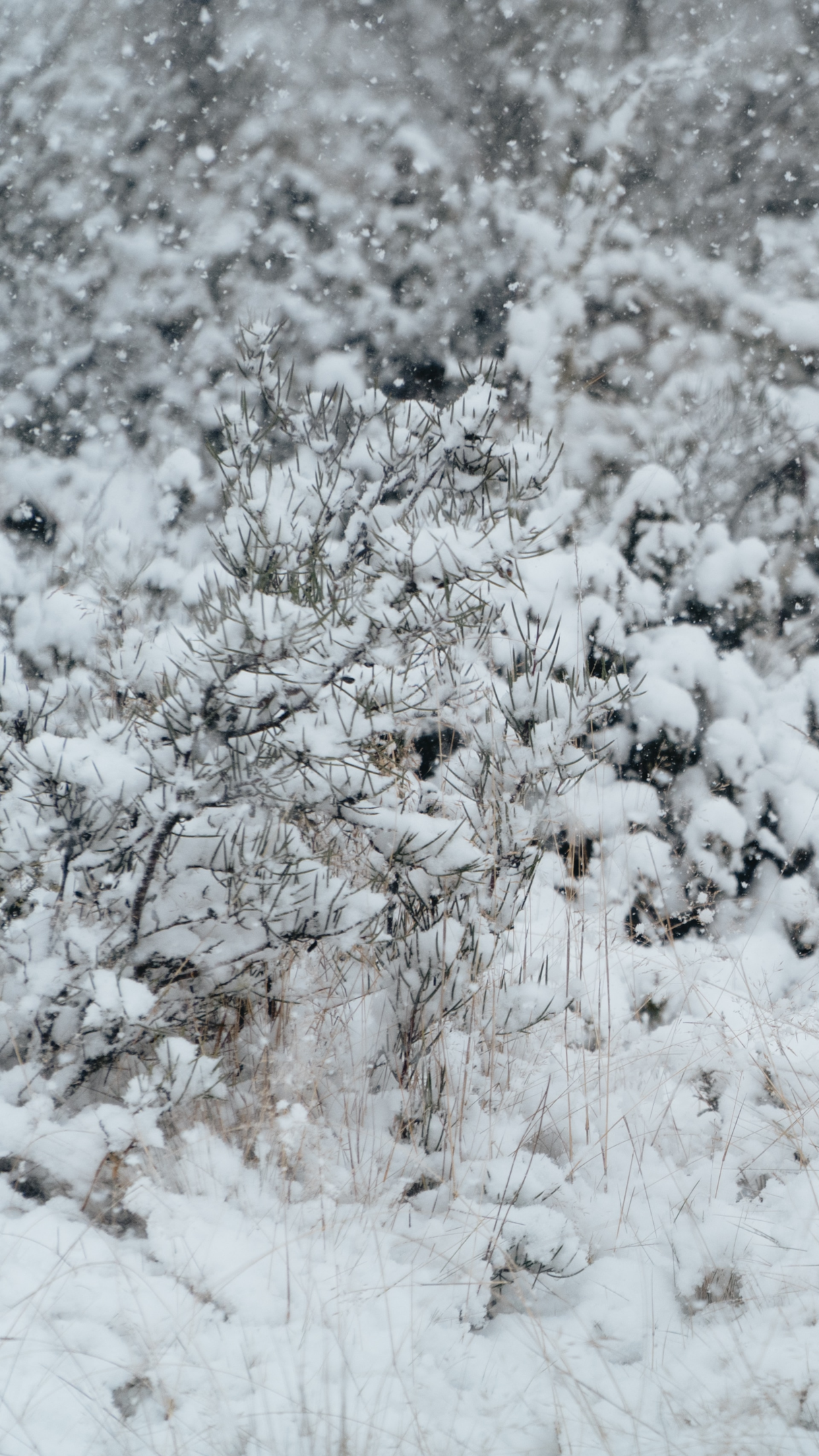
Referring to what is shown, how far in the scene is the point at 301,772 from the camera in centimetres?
115

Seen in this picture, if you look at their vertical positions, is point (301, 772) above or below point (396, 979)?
above

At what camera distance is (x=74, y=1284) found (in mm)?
969

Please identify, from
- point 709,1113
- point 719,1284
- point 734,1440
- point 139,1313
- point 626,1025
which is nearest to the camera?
point 734,1440

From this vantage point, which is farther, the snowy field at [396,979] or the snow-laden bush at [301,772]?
the snow-laden bush at [301,772]

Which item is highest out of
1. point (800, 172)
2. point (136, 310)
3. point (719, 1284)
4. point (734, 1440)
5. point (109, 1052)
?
point (800, 172)

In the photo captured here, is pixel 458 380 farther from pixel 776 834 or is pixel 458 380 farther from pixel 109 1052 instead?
pixel 109 1052

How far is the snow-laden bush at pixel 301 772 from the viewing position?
1.08 m

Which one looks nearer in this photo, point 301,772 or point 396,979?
point 301,772

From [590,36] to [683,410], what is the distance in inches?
82.8

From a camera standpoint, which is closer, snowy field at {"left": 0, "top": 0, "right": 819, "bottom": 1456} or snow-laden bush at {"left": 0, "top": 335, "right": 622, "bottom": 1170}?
snowy field at {"left": 0, "top": 0, "right": 819, "bottom": 1456}

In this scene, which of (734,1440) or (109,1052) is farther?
(109,1052)

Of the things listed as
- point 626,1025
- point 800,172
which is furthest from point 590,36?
point 626,1025

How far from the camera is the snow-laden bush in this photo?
1080mm

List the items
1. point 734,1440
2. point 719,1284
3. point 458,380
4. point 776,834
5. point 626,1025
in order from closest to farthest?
point 734,1440, point 719,1284, point 626,1025, point 776,834, point 458,380
